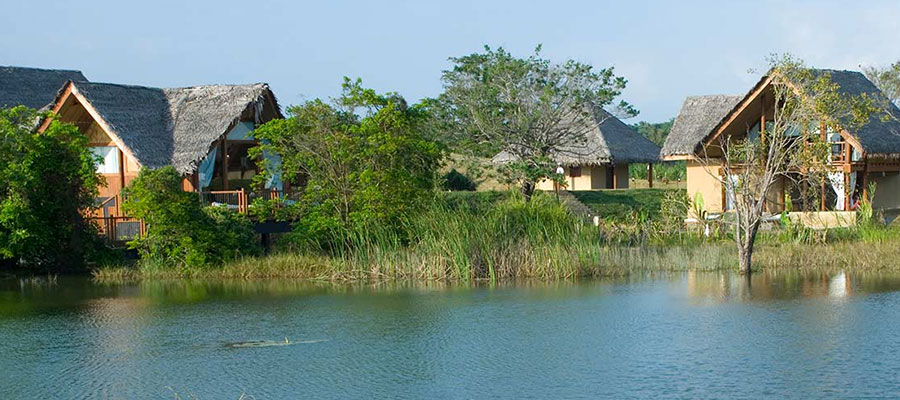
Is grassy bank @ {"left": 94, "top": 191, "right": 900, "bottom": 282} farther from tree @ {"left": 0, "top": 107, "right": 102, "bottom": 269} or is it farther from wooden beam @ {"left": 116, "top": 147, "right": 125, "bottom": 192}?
wooden beam @ {"left": 116, "top": 147, "right": 125, "bottom": 192}

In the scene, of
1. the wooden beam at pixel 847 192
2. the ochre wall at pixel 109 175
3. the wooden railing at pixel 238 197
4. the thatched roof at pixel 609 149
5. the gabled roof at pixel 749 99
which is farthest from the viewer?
the thatched roof at pixel 609 149

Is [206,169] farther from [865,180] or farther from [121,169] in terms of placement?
[865,180]

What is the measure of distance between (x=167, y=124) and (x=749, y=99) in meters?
13.4

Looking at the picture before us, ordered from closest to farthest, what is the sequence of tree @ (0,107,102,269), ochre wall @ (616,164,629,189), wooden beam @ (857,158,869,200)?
tree @ (0,107,102,269) → wooden beam @ (857,158,869,200) → ochre wall @ (616,164,629,189)

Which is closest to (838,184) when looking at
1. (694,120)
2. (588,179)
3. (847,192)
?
(847,192)

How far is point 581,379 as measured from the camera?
34.8 feet

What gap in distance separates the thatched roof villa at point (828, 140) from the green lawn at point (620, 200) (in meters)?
1.66

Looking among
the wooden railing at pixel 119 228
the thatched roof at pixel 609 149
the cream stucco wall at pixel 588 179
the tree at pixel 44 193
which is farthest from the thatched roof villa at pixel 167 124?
the cream stucco wall at pixel 588 179

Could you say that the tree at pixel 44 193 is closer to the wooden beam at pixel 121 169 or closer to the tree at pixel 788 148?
the wooden beam at pixel 121 169

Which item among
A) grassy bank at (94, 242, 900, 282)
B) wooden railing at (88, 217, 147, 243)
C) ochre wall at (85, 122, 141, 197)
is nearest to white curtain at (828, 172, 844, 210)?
grassy bank at (94, 242, 900, 282)

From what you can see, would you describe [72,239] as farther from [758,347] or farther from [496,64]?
[758,347]

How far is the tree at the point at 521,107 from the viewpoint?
27719 mm

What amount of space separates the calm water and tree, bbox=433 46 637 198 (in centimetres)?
1027

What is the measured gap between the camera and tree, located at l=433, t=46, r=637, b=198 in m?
27.7
